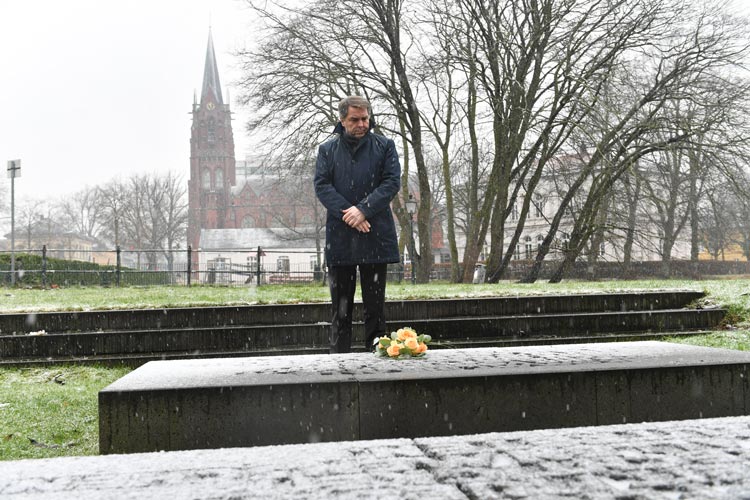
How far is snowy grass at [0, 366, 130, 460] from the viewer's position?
3928mm

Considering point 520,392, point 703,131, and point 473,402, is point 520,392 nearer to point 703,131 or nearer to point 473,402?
point 473,402

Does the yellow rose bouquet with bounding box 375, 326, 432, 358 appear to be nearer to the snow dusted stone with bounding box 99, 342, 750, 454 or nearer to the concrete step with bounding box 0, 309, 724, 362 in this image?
the snow dusted stone with bounding box 99, 342, 750, 454

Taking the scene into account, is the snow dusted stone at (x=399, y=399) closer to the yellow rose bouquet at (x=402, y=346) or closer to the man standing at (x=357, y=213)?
the yellow rose bouquet at (x=402, y=346)

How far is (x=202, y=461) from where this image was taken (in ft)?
4.75

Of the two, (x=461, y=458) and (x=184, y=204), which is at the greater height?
(x=184, y=204)

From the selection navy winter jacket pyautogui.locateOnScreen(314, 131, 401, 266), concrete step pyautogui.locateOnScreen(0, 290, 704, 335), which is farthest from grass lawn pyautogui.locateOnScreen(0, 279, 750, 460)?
navy winter jacket pyautogui.locateOnScreen(314, 131, 401, 266)

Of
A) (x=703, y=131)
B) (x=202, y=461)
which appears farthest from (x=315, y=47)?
(x=202, y=461)

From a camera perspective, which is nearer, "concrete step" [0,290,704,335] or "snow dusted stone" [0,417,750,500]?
"snow dusted stone" [0,417,750,500]

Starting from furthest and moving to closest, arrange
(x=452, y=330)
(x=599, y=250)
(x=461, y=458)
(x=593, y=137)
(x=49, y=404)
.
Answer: (x=599, y=250) < (x=593, y=137) < (x=452, y=330) < (x=49, y=404) < (x=461, y=458)

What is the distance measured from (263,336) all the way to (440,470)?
20.9 ft

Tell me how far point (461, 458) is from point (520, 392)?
6.62ft

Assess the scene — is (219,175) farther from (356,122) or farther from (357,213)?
(357,213)

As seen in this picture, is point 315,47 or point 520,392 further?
point 315,47

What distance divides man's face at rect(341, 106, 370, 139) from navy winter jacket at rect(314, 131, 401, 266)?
0.07 metres
